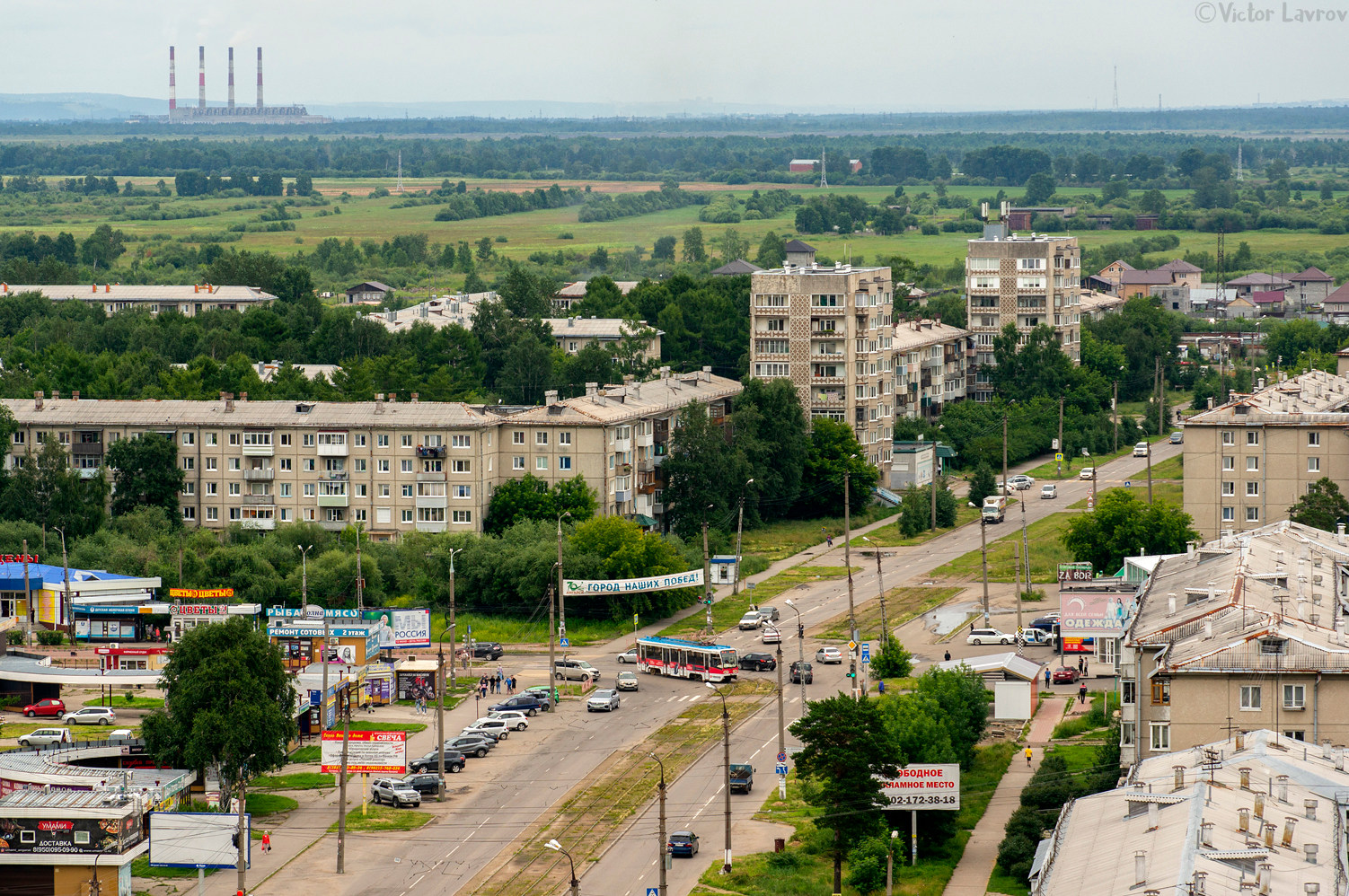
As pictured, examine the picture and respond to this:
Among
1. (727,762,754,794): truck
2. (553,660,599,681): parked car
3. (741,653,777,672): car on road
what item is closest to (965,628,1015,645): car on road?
(741,653,777,672): car on road

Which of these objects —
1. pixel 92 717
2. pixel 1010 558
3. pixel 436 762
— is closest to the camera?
pixel 436 762

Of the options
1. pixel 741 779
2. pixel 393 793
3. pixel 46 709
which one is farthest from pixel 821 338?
pixel 393 793

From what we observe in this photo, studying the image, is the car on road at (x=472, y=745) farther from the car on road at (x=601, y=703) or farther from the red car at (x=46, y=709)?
the red car at (x=46, y=709)

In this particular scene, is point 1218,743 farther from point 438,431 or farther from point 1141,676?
point 438,431

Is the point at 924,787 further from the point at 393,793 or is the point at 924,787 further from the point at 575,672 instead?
the point at 575,672

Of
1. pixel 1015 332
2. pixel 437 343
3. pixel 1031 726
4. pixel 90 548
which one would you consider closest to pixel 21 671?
pixel 90 548

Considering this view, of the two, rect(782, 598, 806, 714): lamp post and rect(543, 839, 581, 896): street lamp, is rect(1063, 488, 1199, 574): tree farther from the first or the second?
rect(543, 839, 581, 896): street lamp

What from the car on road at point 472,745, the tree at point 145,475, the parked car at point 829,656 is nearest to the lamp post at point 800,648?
the parked car at point 829,656
